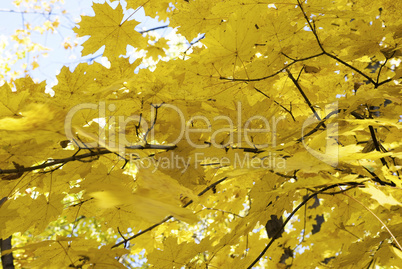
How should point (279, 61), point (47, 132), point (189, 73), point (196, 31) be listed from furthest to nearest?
point (196, 31), point (189, 73), point (279, 61), point (47, 132)

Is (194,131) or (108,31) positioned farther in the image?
(108,31)

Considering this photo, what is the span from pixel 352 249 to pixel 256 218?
404 millimetres

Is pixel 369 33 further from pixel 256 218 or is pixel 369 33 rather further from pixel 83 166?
pixel 83 166

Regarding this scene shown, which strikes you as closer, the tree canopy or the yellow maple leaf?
the tree canopy

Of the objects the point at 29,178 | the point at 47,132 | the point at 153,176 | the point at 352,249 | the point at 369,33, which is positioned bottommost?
the point at 352,249

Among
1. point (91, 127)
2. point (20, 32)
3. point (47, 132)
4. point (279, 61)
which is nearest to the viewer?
point (47, 132)

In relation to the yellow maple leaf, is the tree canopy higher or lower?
lower

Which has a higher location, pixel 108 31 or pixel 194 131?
pixel 108 31

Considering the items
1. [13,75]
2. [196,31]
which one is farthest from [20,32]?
[196,31]

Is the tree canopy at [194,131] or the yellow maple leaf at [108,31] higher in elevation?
the yellow maple leaf at [108,31]

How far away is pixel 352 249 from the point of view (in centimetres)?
129

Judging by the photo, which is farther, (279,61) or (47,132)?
(279,61)

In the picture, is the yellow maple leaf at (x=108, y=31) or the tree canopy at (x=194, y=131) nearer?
the tree canopy at (x=194, y=131)

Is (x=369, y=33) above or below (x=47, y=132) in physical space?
above
